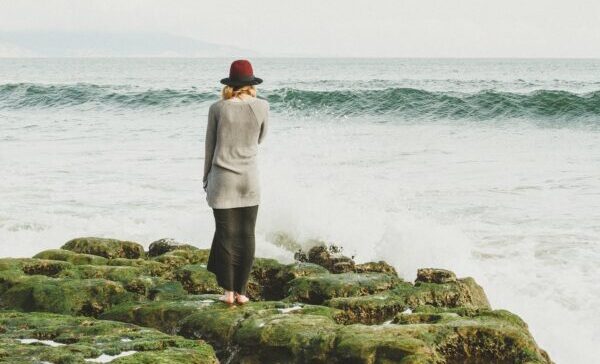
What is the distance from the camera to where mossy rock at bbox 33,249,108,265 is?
297 inches

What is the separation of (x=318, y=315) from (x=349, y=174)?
1051cm

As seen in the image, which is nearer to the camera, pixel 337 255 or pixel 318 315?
pixel 318 315

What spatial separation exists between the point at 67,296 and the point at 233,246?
149 cm

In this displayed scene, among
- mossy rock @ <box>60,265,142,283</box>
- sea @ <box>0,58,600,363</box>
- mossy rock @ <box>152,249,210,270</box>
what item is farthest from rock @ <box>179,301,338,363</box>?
sea @ <box>0,58,600,363</box>

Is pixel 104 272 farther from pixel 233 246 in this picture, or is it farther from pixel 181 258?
pixel 233 246

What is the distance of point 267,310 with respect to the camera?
18.0 feet

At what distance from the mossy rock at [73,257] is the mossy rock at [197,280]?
106 cm

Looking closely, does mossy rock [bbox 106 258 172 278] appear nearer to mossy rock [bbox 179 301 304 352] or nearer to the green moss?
the green moss

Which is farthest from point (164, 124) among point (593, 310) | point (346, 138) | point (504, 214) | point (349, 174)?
point (593, 310)

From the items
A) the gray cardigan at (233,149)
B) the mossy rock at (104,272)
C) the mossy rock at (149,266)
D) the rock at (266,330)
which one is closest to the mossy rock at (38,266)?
the mossy rock at (104,272)

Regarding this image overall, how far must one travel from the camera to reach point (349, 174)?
51.7ft

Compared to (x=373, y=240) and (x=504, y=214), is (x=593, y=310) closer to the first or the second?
(x=373, y=240)

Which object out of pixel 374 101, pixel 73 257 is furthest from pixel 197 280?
pixel 374 101

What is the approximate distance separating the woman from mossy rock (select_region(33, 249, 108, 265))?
2.23m
